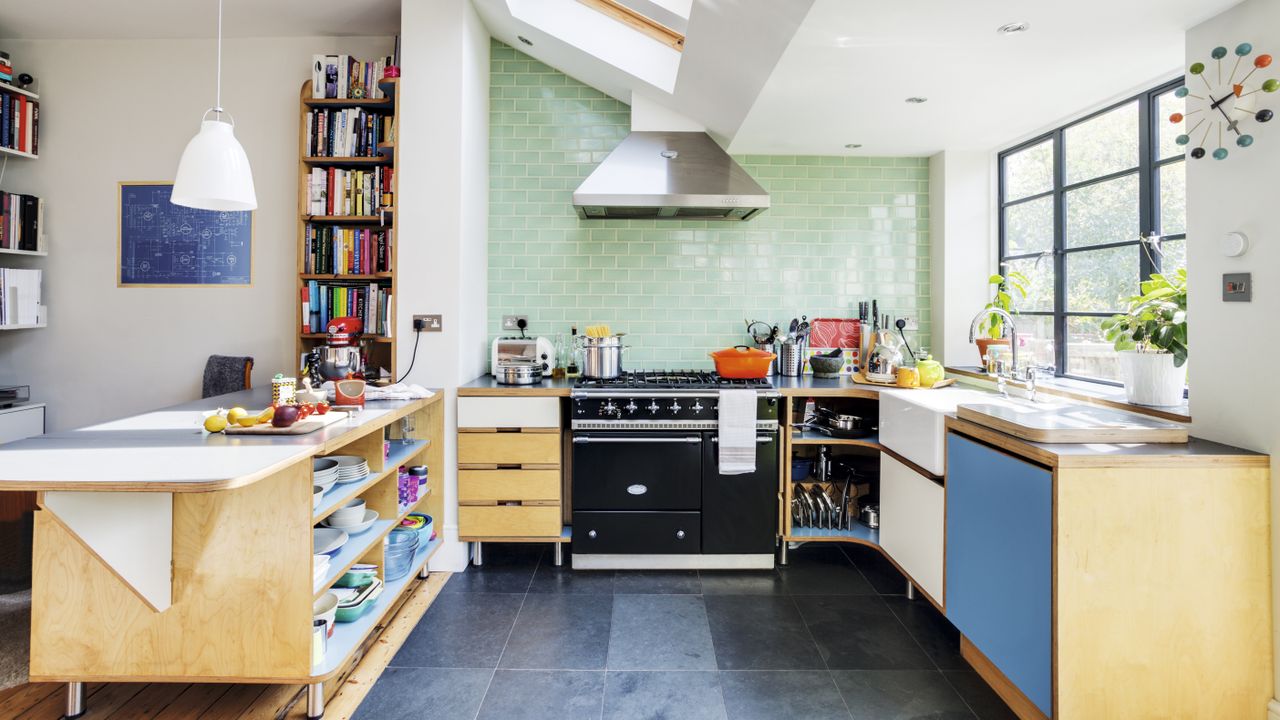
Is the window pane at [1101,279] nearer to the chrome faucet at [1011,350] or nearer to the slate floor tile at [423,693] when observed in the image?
the chrome faucet at [1011,350]

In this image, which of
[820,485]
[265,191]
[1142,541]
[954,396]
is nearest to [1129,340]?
[954,396]

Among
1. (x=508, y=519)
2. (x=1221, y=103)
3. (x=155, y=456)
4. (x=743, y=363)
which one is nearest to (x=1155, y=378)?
(x=1221, y=103)

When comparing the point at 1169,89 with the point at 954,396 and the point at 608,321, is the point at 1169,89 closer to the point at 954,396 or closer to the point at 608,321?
the point at 954,396

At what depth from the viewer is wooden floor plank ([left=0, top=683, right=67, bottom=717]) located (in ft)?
6.49

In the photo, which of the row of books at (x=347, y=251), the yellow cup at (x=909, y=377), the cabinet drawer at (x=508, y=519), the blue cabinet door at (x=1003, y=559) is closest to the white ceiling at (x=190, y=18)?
the row of books at (x=347, y=251)

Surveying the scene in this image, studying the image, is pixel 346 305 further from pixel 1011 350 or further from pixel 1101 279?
pixel 1101 279

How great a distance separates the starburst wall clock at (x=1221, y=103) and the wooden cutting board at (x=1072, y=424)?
0.88 meters

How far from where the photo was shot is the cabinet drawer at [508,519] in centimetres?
321

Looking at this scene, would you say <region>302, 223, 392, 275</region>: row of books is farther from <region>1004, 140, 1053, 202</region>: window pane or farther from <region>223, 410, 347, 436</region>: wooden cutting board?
<region>1004, 140, 1053, 202</region>: window pane

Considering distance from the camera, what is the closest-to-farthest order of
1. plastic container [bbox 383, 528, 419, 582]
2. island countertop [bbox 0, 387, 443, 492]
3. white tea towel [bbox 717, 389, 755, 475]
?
island countertop [bbox 0, 387, 443, 492] < plastic container [bbox 383, 528, 419, 582] < white tea towel [bbox 717, 389, 755, 475]

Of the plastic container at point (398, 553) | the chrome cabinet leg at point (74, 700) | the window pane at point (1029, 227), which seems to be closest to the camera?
the chrome cabinet leg at point (74, 700)

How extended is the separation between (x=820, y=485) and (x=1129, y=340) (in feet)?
5.28

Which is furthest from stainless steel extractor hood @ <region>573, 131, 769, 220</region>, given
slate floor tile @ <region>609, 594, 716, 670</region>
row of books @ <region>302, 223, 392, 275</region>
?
slate floor tile @ <region>609, 594, 716, 670</region>

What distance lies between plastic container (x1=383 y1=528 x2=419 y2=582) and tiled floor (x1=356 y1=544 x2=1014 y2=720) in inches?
10.3
